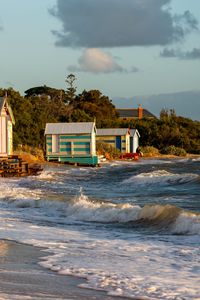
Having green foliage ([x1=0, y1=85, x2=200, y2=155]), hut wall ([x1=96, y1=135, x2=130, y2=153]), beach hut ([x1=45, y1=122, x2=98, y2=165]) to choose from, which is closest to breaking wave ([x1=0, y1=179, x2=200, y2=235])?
beach hut ([x1=45, y1=122, x2=98, y2=165])

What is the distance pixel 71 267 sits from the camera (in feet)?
34.6

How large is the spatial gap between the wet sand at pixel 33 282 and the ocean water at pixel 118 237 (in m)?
0.25

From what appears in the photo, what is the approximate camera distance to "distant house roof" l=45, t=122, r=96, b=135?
54669 millimetres

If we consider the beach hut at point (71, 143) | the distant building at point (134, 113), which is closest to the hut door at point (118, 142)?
the beach hut at point (71, 143)

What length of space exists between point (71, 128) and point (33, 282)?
46101 millimetres

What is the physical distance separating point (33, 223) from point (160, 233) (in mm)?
3617

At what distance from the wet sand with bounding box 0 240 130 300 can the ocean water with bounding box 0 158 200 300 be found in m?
0.25

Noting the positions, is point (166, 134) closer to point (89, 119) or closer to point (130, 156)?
point (89, 119)

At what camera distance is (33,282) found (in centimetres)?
924

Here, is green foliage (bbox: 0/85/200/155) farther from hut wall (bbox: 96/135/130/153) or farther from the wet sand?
the wet sand

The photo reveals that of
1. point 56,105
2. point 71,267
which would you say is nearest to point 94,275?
point 71,267

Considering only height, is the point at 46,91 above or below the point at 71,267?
above

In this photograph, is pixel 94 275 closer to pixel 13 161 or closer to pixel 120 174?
pixel 13 161

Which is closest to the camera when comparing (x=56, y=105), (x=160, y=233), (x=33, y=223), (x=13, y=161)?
(x=160, y=233)
